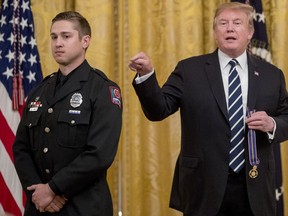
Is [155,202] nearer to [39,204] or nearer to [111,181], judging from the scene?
[111,181]

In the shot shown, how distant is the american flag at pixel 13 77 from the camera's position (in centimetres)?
366

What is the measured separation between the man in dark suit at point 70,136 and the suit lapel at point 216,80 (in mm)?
501

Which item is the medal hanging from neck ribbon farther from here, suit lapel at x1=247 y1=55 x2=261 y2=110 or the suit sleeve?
the suit sleeve

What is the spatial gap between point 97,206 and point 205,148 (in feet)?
2.02

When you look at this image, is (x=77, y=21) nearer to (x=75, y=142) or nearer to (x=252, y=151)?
(x=75, y=142)

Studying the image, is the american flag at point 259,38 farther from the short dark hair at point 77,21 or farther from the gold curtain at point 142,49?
the short dark hair at point 77,21

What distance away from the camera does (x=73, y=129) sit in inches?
88.6

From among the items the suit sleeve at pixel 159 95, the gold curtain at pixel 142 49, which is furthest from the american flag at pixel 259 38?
the suit sleeve at pixel 159 95

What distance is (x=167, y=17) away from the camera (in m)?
4.08

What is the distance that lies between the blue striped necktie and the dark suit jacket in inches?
1.2

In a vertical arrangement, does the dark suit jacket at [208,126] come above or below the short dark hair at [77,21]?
below

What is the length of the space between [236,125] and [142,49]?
1840mm

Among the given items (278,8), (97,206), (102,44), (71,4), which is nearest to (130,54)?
(102,44)

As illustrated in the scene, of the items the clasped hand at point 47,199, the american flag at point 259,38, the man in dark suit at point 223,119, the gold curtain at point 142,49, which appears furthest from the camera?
the gold curtain at point 142,49
